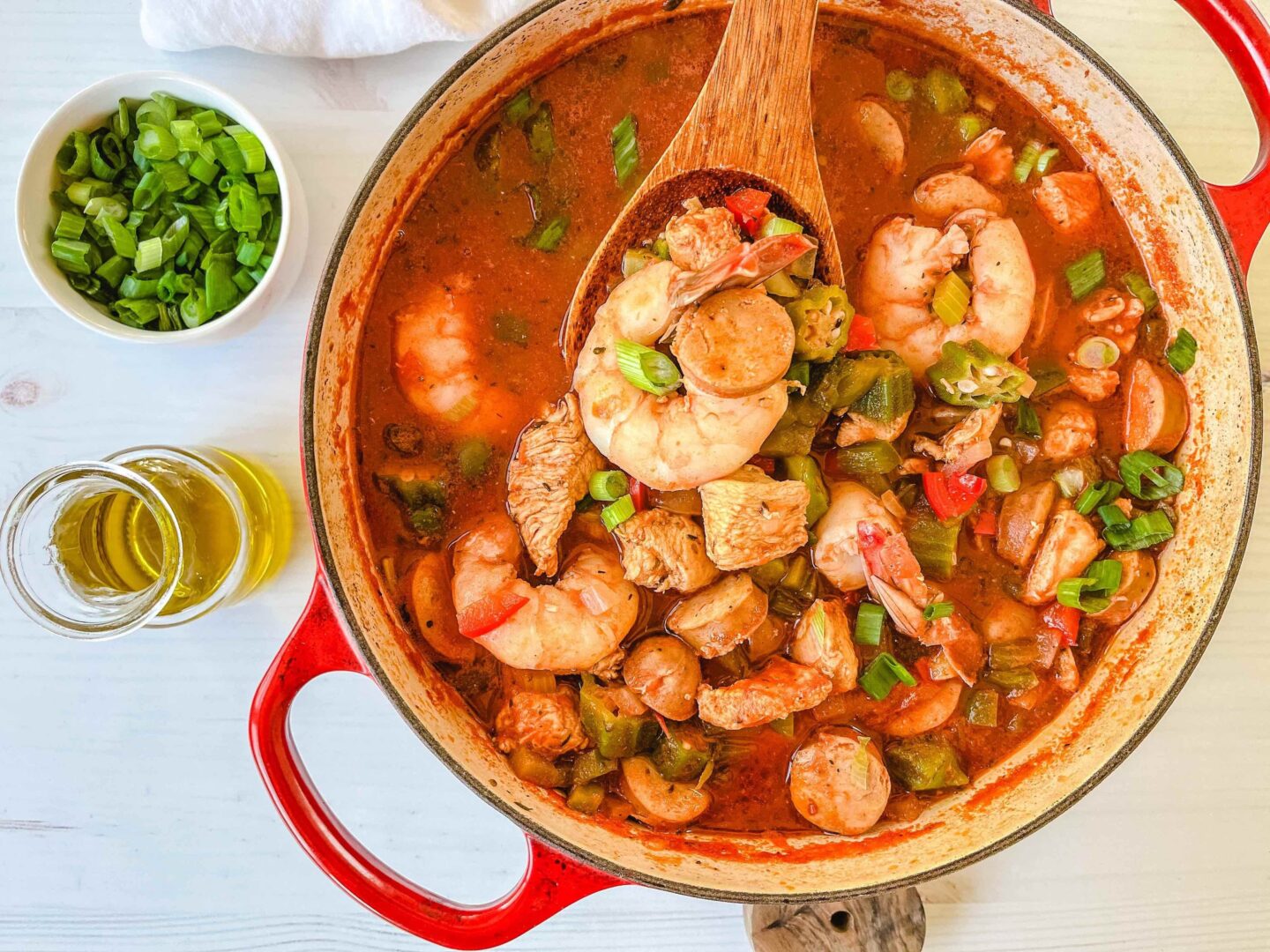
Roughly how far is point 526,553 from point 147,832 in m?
1.32

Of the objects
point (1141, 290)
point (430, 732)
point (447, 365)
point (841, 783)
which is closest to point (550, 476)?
point (447, 365)

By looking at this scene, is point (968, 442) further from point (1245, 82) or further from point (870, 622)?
point (1245, 82)

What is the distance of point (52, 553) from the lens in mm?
2262

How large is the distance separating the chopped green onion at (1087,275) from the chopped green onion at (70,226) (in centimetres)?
240

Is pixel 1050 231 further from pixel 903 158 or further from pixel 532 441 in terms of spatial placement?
pixel 532 441

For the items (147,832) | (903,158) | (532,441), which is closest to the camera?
(532,441)

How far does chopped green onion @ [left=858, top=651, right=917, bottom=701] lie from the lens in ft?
7.43

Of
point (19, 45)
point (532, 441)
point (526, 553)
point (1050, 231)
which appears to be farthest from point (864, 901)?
point (19, 45)

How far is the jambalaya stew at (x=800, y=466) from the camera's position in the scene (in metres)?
2.15

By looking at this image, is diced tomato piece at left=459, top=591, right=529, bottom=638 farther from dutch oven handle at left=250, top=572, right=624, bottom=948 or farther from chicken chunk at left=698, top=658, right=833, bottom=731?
chicken chunk at left=698, top=658, right=833, bottom=731

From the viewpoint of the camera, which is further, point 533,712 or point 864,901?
point 864,901

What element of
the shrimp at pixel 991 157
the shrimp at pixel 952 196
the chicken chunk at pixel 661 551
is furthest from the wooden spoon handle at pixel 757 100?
the chicken chunk at pixel 661 551

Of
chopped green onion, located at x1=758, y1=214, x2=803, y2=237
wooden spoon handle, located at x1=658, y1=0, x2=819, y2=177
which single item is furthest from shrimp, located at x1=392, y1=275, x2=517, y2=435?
chopped green onion, located at x1=758, y1=214, x2=803, y2=237

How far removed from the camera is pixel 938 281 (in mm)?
2199
